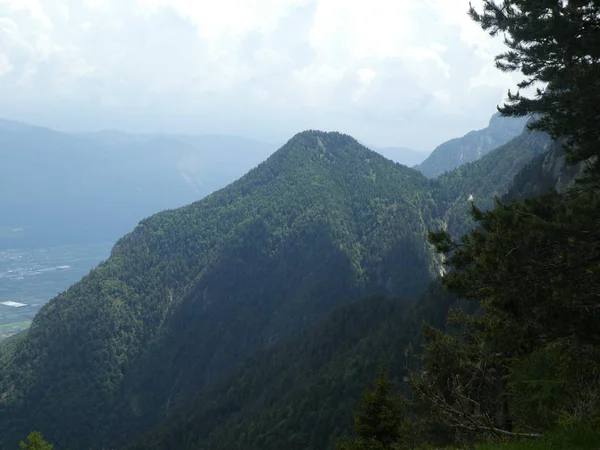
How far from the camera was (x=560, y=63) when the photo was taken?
17.8 meters

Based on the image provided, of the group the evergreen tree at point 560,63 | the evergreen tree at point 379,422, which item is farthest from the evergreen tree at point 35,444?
the evergreen tree at point 560,63

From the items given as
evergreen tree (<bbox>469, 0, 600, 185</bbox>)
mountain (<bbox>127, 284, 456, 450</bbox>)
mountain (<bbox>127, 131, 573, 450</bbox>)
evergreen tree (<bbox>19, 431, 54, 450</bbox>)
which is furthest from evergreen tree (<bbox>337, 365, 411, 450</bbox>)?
mountain (<bbox>127, 284, 456, 450</bbox>)

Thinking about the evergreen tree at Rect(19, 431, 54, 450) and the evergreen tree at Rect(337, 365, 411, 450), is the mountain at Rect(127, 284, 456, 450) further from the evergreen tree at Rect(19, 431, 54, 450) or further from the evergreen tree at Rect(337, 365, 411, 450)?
the evergreen tree at Rect(337, 365, 411, 450)

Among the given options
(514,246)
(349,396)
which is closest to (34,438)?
(514,246)

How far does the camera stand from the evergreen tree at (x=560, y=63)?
15.2m

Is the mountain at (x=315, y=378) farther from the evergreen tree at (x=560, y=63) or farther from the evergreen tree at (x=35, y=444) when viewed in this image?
A: the evergreen tree at (x=560, y=63)

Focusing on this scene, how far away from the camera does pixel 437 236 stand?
55.0 feet

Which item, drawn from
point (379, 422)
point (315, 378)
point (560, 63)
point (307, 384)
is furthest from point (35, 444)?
point (315, 378)

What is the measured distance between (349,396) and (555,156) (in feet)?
201

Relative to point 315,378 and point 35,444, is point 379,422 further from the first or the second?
point 315,378

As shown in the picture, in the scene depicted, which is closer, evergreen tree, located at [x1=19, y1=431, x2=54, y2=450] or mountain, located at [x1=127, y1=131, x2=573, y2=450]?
evergreen tree, located at [x1=19, y1=431, x2=54, y2=450]

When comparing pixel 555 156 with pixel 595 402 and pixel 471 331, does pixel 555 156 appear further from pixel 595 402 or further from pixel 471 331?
pixel 595 402

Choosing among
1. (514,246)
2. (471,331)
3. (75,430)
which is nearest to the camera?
(514,246)

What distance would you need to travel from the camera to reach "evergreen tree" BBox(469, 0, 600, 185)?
Answer: 49.8 ft
